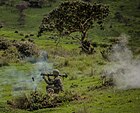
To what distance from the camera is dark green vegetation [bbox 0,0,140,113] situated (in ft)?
81.6

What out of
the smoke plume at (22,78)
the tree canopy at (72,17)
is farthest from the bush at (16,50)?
the smoke plume at (22,78)

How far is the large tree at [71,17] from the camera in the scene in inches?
2525

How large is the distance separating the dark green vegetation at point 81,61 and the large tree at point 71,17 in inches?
139

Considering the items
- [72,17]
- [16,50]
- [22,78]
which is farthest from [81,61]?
[72,17]

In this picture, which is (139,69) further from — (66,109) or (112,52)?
(112,52)

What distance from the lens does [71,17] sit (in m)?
65.4

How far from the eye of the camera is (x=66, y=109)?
24.7 metres

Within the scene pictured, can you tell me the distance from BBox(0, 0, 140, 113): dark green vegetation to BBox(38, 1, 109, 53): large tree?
3.53 metres

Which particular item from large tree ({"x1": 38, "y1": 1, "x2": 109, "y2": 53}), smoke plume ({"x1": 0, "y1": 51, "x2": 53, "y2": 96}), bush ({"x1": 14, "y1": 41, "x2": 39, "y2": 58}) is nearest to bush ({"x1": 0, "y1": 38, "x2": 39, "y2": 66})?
bush ({"x1": 14, "y1": 41, "x2": 39, "y2": 58})

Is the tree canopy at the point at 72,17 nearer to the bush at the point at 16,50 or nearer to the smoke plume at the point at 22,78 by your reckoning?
the bush at the point at 16,50

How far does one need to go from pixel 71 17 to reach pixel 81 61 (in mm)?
15353

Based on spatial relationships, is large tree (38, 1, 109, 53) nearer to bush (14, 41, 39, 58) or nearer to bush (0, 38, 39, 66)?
bush (14, 41, 39, 58)

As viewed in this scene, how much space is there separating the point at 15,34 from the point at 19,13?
17143 mm

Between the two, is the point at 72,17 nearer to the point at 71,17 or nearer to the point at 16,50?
the point at 71,17
